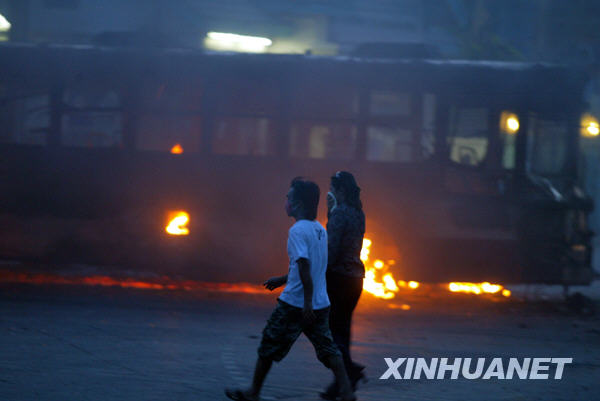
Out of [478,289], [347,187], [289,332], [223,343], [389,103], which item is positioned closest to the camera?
[289,332]

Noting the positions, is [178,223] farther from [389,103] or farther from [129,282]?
[389,103]

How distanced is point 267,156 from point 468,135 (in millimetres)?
2844

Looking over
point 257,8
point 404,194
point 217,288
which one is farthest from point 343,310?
point 257,8

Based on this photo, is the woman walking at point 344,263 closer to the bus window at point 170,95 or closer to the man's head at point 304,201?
the man's head at point 304,201

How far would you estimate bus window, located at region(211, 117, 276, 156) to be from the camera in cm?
1042

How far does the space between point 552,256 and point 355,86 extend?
3.58 meters

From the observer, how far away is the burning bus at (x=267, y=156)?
10273mm

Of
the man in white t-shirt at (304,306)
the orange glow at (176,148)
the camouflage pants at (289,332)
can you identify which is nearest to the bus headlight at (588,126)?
the orange glow at (176,148)

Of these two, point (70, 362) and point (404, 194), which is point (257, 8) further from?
point (70, 362)

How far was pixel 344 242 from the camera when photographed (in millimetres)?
Answer: 5191

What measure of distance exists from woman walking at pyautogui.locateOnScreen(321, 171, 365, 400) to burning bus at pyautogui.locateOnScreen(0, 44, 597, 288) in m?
5.09

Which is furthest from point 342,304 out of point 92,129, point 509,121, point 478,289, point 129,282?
point 478,289

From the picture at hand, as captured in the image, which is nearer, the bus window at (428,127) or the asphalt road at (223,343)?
the asphalt road at (223,343)

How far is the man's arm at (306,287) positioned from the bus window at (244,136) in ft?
19.4
